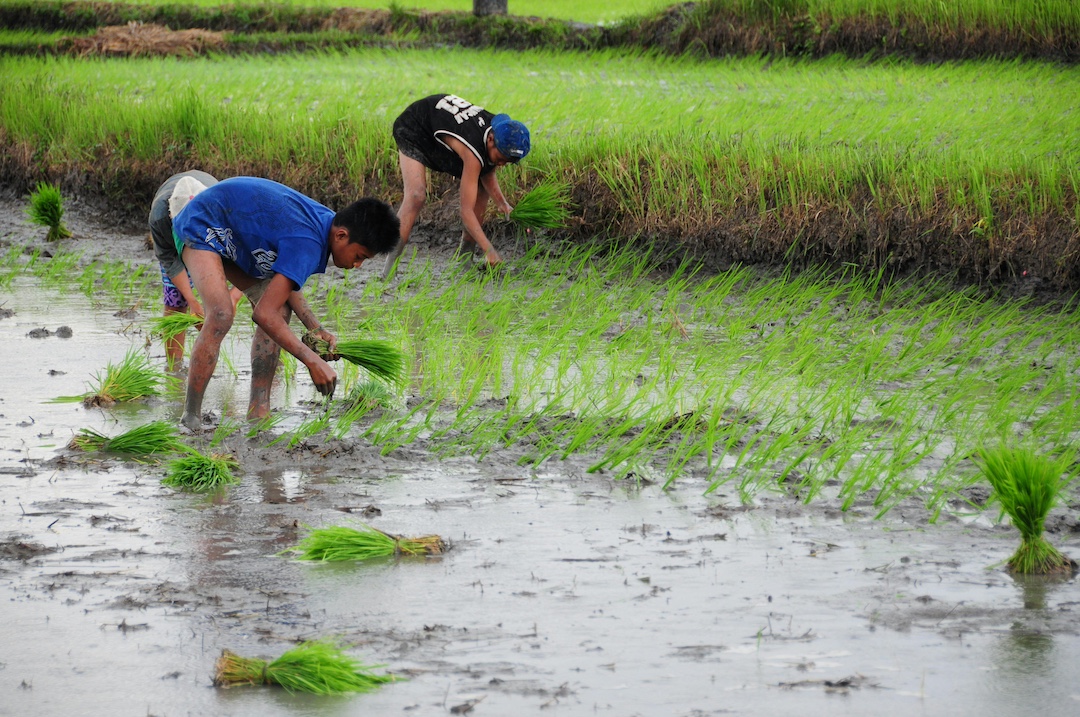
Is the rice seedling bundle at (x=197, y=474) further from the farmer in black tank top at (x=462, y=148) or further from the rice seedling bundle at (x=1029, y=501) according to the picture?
the farmer in black tank top at (x=462, y=148)

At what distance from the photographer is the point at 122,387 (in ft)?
14.6

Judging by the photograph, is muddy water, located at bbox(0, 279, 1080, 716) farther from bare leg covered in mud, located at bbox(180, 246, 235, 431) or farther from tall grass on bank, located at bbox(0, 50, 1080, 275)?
tall grass on bank, located at bbox(0, 50, 1080, 275)

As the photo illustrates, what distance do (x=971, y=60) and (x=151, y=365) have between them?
876cm

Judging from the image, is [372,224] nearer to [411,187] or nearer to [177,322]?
[177,322]

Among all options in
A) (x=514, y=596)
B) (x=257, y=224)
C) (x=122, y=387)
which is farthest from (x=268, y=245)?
(x=514, y=596)

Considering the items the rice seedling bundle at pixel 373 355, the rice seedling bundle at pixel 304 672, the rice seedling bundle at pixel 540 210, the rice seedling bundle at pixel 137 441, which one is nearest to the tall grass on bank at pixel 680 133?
the rice seedling bundle at pixel 540 210

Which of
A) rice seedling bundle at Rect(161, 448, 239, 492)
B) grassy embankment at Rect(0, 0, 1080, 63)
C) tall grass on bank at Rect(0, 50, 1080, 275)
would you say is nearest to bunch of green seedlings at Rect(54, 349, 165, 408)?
rice seedling bundle at Rect(161, 448, 239, 492)

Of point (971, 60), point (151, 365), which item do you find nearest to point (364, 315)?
point (151, 365)

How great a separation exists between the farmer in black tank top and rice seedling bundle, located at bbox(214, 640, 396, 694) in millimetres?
3820

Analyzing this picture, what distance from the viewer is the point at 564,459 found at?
12.5 feet

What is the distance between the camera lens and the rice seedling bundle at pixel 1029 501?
114 inches

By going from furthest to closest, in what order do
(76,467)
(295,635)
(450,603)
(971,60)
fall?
(971,60) → (76,467) → (450,603) → (295,635)

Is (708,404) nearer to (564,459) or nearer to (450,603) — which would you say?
(564,459)

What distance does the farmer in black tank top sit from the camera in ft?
19.1
